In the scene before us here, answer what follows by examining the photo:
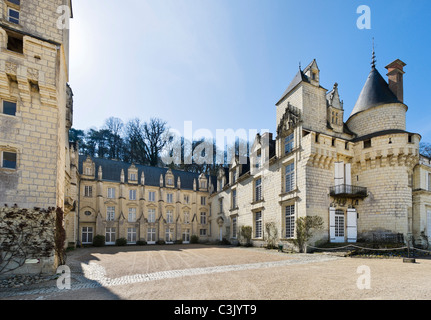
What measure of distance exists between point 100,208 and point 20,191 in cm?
1804

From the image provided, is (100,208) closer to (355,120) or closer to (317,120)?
(317,120)

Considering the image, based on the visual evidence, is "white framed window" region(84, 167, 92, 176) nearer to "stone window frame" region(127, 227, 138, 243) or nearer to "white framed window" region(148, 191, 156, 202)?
"white framed window" region(148, 191, 156, 202)

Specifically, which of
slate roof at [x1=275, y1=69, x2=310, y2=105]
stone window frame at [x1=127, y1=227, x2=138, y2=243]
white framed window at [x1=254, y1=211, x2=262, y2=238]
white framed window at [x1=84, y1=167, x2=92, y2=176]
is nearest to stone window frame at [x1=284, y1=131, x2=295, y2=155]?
slate roof at [x1=275, y1=69, x2=310, y2=105]

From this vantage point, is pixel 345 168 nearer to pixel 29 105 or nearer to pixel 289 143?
pixel 289 143

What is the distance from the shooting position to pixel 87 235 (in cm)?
2423

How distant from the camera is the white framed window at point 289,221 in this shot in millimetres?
16180

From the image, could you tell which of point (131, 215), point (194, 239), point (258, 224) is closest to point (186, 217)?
point (194, 239)

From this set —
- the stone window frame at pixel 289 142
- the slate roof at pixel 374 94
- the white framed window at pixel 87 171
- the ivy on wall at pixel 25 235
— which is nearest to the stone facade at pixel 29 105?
the ivy on wall at pixel 25 235

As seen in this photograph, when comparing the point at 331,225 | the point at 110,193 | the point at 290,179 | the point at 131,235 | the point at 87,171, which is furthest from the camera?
the point at 110,193

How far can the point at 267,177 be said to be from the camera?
19703mm

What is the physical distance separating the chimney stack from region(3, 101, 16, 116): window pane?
932 inches

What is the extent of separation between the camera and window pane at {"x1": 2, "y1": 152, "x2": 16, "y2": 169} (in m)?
8.36

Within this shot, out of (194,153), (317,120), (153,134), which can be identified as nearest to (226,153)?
(194,153)

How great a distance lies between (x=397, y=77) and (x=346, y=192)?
421 inches
